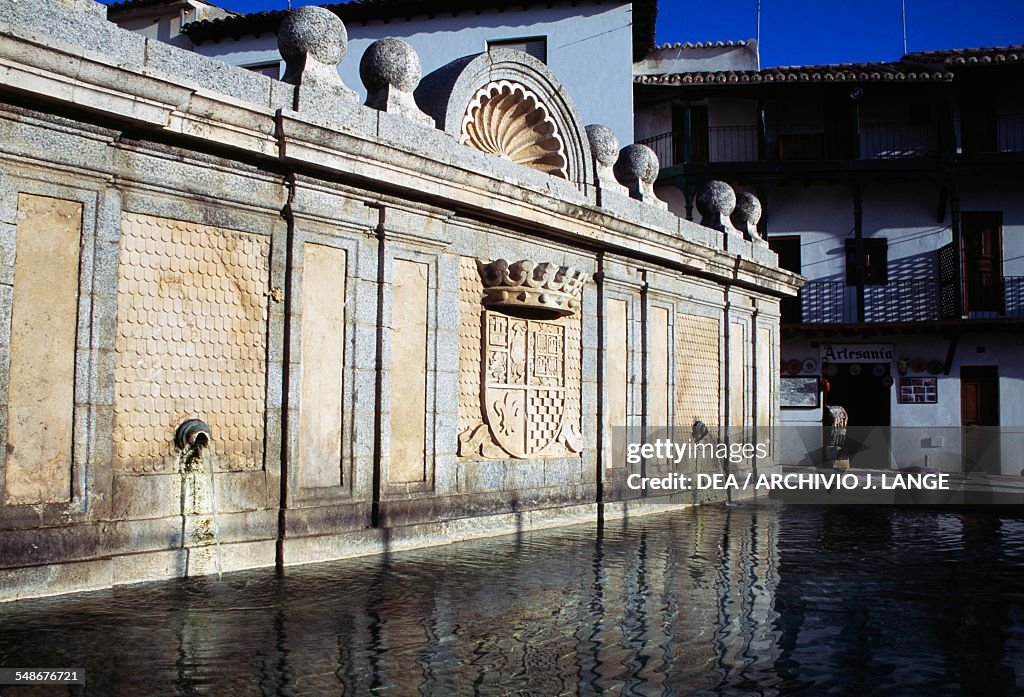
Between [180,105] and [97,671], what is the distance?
11.8 ft

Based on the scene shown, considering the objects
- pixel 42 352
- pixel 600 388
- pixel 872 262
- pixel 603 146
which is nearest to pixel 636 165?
pixel 603 146

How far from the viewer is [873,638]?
17.1 feet

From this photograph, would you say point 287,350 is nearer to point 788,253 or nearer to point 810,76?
point 788,253

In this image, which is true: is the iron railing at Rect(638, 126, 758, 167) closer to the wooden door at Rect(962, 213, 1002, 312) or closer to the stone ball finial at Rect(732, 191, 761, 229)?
the wooden door at Rect(962, 213, 1002, 312)

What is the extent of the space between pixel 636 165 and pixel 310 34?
16.1 ft

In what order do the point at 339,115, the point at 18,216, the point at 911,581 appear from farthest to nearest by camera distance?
the point at 339,115, the point at 911,581, the point at 18,216

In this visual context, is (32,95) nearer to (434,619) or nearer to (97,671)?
(97,671)

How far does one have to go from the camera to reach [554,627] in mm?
5258

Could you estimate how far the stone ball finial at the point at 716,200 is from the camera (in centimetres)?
1313

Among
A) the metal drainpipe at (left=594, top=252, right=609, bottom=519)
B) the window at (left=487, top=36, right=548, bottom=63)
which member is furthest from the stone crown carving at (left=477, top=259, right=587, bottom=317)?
the window at (left=487, top=36, right=548, bottom=63)

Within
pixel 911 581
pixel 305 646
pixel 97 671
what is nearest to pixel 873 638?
pixel 911 581

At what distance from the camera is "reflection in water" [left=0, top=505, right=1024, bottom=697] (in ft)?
14.0

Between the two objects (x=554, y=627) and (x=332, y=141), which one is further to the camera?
(x=332, y=141)

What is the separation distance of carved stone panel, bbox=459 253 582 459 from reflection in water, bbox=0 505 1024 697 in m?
1.21
